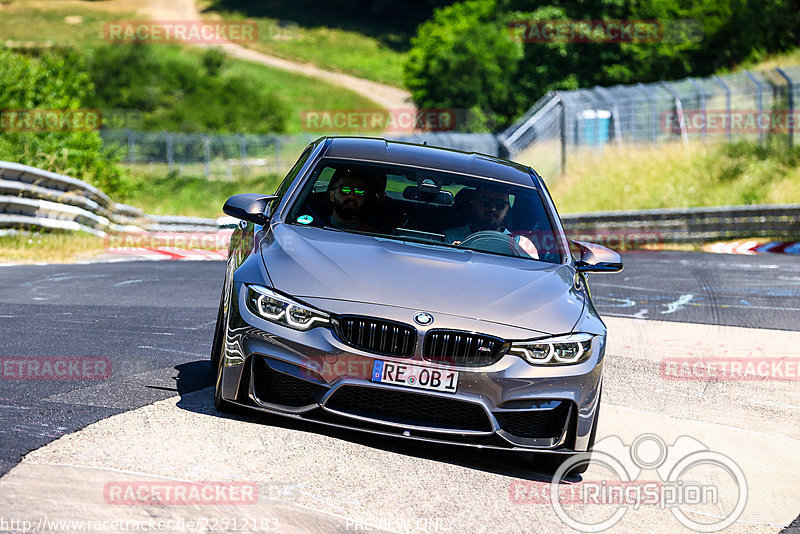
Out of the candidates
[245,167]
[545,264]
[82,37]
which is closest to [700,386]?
[545,264]

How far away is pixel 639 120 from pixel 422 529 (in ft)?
90.0

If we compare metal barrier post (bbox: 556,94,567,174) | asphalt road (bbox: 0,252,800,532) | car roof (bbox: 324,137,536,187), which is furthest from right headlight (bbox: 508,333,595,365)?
metal barrier post (bbox: 556,94,567,174)

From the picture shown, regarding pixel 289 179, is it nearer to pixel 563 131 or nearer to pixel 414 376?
pixel 414 376

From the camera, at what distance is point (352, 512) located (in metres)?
4.68

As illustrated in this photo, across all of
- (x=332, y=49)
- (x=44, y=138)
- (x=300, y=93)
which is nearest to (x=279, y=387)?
(x=44, y=138)

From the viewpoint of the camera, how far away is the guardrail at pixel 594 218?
57.7ft

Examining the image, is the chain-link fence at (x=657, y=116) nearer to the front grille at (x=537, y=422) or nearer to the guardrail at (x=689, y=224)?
the guardrail at (x=689, y=224)

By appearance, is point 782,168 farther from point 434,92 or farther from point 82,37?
point 82,37

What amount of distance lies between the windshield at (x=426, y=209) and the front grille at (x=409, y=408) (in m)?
1.30

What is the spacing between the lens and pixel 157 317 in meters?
10.1

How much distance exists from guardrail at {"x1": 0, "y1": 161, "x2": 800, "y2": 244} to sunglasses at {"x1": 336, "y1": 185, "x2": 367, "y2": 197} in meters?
11.3

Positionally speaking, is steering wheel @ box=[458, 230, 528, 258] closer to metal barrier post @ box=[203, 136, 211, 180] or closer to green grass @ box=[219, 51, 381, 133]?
metal barrier post @ box=[203, 136, 211, 180]

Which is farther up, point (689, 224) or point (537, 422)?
point (537, 422)

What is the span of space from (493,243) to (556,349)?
1.17 m
